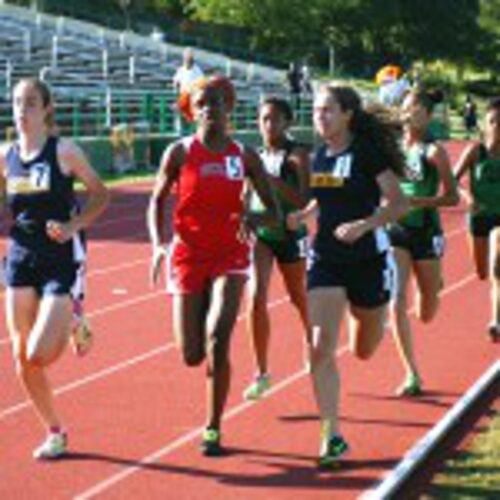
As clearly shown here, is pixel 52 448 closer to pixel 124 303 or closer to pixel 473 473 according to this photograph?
pixel 473 473

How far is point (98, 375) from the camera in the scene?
33.1 feet

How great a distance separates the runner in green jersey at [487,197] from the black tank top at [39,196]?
169 inches

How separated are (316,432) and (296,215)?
133 centimetres

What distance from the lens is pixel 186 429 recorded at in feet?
27.6

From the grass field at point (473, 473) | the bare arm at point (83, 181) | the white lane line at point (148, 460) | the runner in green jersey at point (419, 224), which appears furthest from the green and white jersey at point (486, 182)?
the bare arm at point (83, 181)

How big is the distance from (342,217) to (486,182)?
13.3 feet

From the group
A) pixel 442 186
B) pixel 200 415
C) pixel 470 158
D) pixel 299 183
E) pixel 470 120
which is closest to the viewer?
pixel 200 415

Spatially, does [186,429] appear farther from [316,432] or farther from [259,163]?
[259,163]

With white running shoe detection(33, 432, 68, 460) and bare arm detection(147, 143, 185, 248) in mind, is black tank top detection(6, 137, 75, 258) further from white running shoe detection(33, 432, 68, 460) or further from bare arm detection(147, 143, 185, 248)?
white running shoe detection(33, 432, 68, 460)

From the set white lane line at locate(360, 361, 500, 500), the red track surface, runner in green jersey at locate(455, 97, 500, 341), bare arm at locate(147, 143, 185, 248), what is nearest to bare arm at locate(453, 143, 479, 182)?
runner in green jersey at locate(455, 97, 500, 341)

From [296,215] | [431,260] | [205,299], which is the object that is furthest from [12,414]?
[431,260]

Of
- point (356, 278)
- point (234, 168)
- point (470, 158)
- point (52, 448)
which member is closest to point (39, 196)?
point (234, 168)

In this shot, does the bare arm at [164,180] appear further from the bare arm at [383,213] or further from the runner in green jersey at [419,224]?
the runner in green jersey at [419,224]

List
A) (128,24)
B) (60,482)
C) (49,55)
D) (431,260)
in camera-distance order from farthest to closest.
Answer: (128,24) < (49,55) < (431,260) < (60,482)
